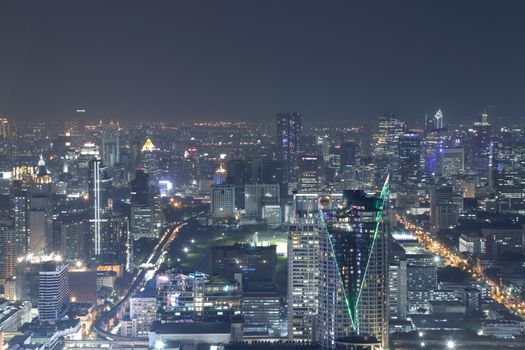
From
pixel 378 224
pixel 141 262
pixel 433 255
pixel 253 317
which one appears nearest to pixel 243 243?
pixel 141 262

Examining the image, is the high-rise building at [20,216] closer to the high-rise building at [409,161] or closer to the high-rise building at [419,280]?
the high-rise building at [419,280]

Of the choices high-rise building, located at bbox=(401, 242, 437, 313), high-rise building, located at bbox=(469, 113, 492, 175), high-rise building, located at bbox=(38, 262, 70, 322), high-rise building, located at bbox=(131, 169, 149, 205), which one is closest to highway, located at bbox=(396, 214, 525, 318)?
high-rise building, located at bbox=(401, 242, 437, 313)

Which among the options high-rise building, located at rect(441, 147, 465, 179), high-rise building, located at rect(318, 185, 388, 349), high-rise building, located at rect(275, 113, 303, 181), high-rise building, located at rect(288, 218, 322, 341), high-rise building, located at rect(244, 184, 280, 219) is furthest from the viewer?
high-rise building, located at rect(441, 147, 465, 179)

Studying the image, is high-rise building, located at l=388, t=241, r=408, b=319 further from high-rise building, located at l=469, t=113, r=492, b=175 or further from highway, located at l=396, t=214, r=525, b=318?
high-rise building, located at l=469, t=113, r=492, b=175

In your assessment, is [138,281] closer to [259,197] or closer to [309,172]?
[259,197]

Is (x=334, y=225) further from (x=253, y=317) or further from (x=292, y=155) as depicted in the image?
(x=292, y=155)

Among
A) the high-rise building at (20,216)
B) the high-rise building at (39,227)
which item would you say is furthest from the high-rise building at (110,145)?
the high-rise building at (39,227)
